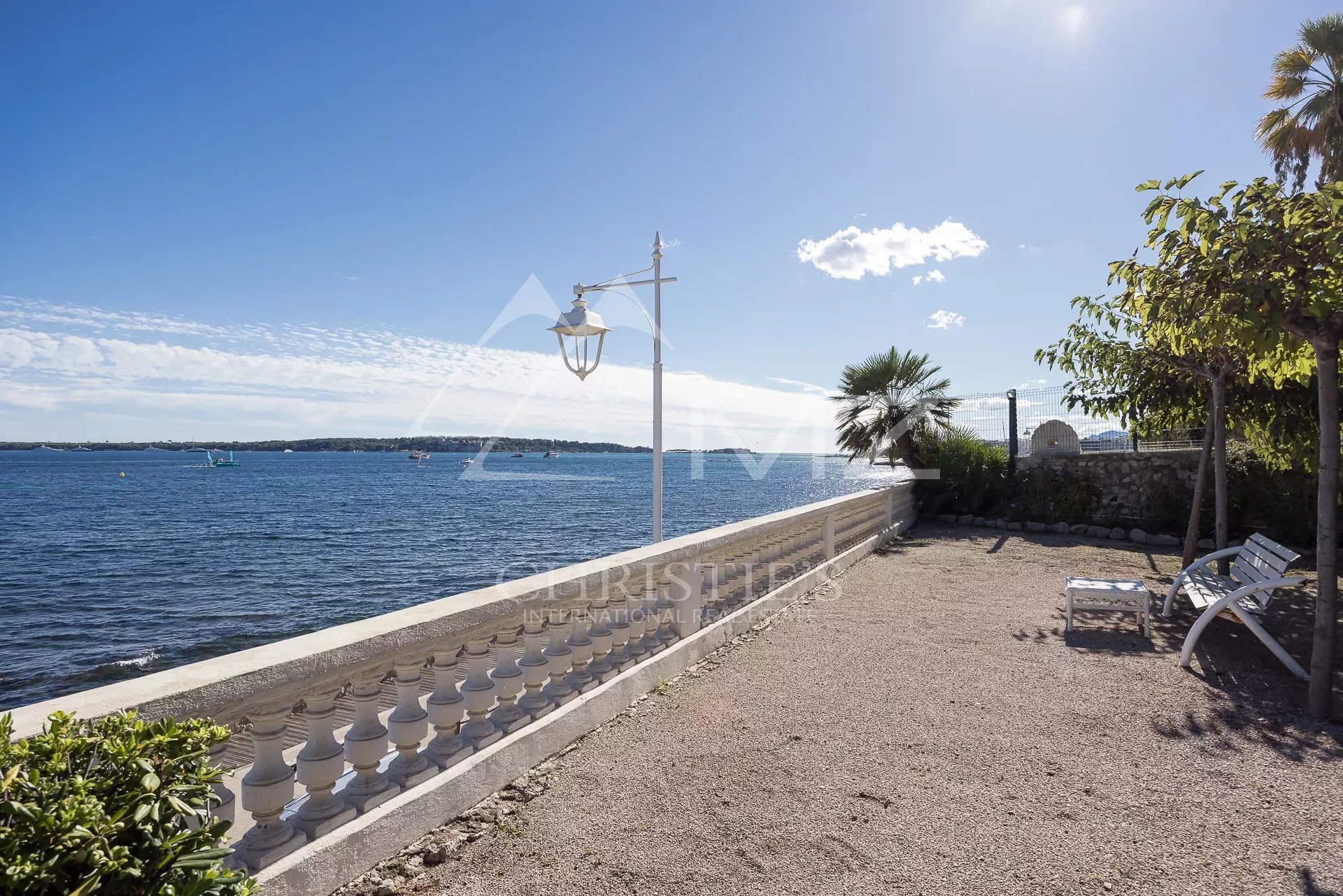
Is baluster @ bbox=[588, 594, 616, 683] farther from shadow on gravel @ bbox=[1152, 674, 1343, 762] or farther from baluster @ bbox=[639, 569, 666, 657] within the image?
shadow on gravel @ bbox=[1152, 674, 1343, 762]

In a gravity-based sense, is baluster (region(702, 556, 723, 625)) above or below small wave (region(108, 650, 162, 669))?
above

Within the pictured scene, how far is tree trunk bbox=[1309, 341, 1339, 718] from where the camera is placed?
435 centimetres

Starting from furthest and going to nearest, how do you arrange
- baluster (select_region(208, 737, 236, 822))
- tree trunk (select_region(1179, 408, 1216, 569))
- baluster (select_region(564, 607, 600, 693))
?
tree trunk (select_region(1179, 408, 1216, 569))
baluster (select_region(564, 607, 600, 693))
baluster (select_region(208, 737, 236, 822))

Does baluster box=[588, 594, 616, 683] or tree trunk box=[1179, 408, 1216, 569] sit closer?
baluster box=[588, 594, 616, 683]

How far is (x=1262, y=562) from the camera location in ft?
19.8

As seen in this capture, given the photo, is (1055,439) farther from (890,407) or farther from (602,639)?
(602,639)

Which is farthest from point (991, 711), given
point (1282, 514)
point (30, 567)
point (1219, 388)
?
point (30, 567)

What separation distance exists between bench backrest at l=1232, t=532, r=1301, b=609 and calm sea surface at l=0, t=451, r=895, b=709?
8.90m

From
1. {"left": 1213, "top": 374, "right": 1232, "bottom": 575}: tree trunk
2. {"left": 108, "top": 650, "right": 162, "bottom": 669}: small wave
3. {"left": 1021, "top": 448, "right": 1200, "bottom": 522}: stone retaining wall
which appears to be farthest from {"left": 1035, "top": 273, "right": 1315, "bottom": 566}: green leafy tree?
{"left": 108, "top": 650, "right": 162, "bottom": 669}: small wave

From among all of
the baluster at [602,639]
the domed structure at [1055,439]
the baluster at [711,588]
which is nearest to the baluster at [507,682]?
the baluster at [602,639]

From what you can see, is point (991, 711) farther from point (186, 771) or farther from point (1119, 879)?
point (186, 771)

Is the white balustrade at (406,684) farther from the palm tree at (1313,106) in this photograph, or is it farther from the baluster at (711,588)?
the palm tree at (1313,106)

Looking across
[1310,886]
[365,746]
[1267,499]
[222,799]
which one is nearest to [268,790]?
[222,799]

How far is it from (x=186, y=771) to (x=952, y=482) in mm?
15052
